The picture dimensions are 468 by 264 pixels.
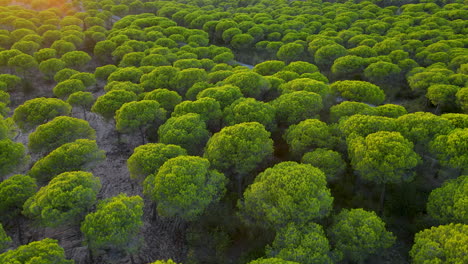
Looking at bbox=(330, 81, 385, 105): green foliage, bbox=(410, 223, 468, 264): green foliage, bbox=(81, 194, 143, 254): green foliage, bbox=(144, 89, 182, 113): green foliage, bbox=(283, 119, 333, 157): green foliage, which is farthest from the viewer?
bbox=(144, 89, 182, 113): green foliage

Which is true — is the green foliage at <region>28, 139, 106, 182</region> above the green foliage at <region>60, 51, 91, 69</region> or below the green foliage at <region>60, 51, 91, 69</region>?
below

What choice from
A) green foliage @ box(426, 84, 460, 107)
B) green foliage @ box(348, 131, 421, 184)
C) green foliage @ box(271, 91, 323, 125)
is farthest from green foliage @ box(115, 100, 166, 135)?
green foliage @ box(426, 84, 460, 107)

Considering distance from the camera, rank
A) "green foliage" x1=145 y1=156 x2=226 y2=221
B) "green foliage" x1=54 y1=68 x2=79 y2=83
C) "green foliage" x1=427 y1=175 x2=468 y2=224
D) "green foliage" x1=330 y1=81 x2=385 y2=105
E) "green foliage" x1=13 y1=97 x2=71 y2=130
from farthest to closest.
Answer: "green foliage" x1=54 y1=68 x2=79 y2=83 → "green foliage" x1=330 y1=81 x2=385 y2=105 → "green foliage" x1=13 y1=97 x2=71 y2=130 → "green foliage" x1=145 y1=156 x2=226 y2=221 → "green foliage" x1=427 y1=175 x2=468 y2=224

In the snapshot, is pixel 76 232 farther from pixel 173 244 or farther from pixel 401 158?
pixel 401 158

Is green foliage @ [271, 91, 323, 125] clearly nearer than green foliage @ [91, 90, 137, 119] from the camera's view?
Yes

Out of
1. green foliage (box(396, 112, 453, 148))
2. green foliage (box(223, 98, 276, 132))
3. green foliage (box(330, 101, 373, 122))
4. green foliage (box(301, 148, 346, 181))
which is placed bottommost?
green foliage (box(301, 148, 346, 181))

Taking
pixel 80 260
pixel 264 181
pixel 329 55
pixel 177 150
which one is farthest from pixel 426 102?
pixel 80 260

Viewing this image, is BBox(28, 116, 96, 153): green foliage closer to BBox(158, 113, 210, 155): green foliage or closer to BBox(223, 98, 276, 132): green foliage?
BBox(158, 113, 210, 155): green foliage
